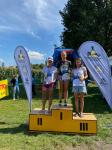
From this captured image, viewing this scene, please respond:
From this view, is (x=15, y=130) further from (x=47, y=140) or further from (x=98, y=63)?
(x=98, y=63)

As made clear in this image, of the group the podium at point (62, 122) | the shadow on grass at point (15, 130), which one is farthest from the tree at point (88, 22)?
the podium at point (62, 122)

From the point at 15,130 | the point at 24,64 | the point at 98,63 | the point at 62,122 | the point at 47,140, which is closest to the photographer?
the point at 47,140

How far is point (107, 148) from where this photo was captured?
9.83m

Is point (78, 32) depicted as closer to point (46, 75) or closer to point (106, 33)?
point (106, 33)

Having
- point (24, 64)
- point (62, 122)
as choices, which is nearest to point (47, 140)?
point (62, 122)

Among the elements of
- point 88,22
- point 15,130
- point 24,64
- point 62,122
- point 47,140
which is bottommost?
point 47,140

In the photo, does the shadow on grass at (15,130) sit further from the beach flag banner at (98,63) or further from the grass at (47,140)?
the beach flag banner at (98,63)

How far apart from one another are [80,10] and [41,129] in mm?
25482

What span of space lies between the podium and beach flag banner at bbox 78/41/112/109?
1635 millimetres

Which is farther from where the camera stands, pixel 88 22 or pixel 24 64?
pixel 88 22

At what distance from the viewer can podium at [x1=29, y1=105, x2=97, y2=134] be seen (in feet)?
36.7

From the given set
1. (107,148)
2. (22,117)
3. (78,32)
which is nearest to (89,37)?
(78,32)

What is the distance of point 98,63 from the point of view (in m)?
12.5

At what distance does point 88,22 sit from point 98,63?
2201cm
